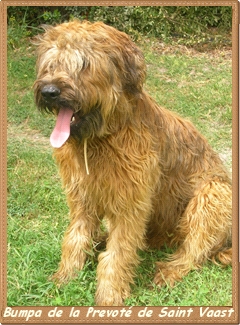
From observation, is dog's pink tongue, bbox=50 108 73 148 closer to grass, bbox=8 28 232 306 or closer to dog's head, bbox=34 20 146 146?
dog's head, bbox=34 20 146 146

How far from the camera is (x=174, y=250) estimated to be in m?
4.73

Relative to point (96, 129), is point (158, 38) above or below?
below

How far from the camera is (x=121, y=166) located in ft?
12.7

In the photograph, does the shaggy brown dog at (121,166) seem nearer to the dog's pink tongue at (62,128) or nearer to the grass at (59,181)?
the dog's pink tongue at (62,128)

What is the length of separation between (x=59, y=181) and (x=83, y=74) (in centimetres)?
264

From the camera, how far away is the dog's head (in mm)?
3396

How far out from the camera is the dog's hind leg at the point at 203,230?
171 inches

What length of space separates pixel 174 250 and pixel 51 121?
3.09 meters

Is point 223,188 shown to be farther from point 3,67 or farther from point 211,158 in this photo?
point 3,67

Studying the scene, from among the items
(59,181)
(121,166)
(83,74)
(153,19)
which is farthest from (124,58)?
(153,19)

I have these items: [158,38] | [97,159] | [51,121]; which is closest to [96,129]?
[97,159]

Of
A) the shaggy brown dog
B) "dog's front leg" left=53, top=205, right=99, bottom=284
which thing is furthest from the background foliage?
"dog's front leg" left=53, top=205, right=99, bottom=284

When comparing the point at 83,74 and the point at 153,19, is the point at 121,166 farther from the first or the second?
the point at 153,19

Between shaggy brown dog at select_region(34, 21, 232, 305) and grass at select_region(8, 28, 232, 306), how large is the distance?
15 cm
